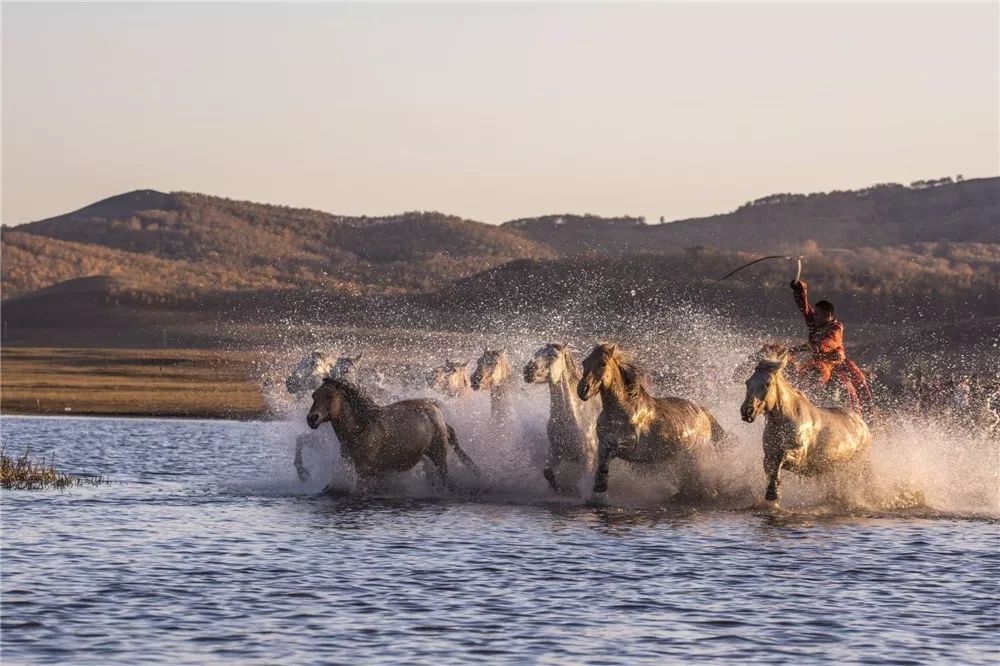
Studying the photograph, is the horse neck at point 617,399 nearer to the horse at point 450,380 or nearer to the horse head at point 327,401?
the horse head at point 327,401

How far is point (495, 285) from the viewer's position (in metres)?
97.7

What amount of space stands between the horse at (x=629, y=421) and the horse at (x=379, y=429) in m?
2.22

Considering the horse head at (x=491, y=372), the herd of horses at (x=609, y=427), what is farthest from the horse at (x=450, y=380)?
the herd of horses at (x=609, y=427)

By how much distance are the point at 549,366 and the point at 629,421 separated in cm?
120

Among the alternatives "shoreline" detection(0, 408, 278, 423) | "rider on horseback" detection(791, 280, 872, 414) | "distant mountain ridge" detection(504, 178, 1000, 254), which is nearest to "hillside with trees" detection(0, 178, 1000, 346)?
"distant mountain ridge" detection(504, 178, 1000, 254)

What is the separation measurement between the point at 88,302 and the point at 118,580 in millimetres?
77125

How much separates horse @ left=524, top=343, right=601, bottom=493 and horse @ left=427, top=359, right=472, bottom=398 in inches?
216

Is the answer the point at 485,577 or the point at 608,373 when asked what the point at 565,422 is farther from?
the point at 485,577

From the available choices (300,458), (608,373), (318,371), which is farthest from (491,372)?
(608,373)

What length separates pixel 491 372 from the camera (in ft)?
76.8

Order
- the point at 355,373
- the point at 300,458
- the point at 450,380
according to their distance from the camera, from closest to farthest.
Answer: the point at 300,458, the point at 355,373, the point at 450,380

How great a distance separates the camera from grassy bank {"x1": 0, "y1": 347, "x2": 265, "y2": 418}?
44969 mm

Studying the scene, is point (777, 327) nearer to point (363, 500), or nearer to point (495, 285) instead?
point (495, 285)

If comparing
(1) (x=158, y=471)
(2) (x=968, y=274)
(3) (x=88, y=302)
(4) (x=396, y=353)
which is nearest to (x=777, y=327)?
(4) (x=396, y=353)
